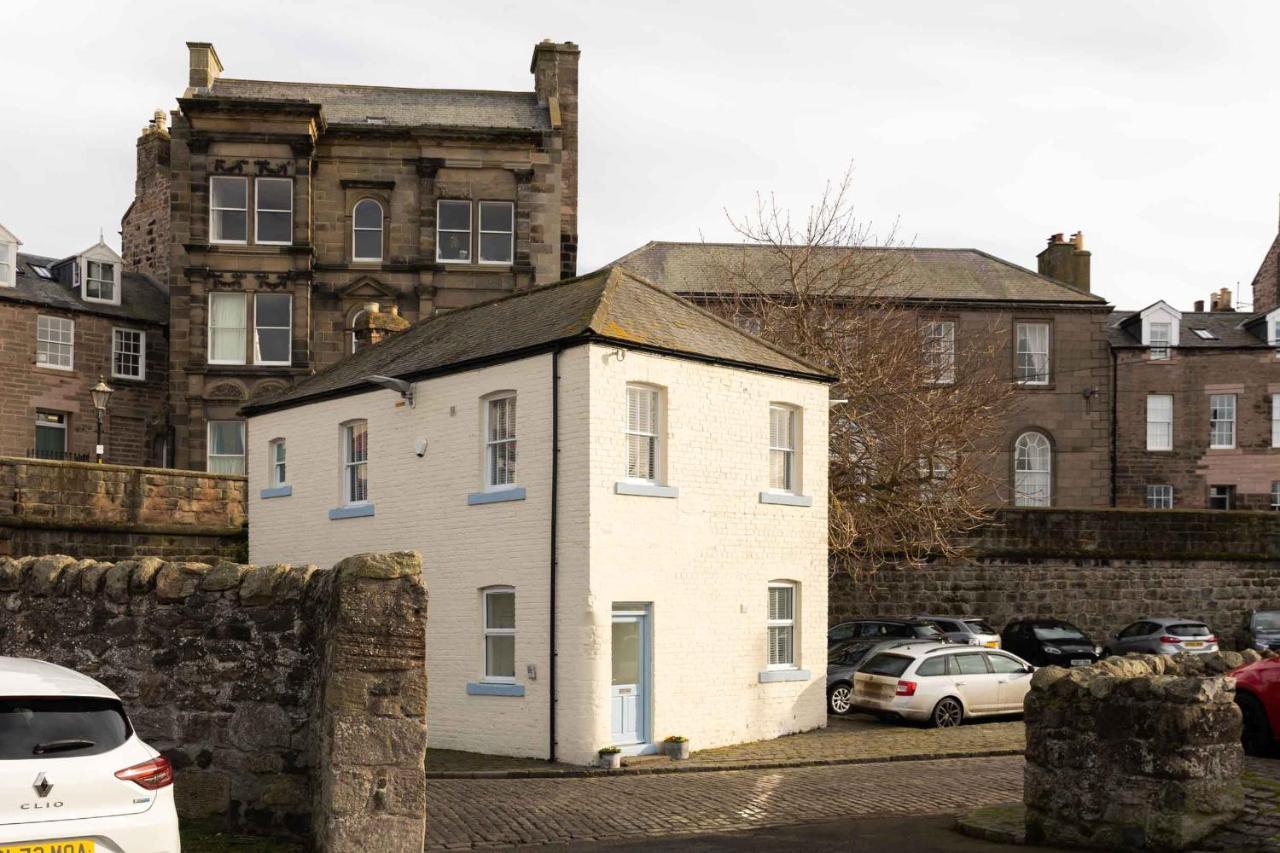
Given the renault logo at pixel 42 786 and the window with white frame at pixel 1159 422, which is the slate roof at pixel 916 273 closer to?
the window with white frame at pixel 1159 422

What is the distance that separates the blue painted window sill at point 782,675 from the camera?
21509 mm

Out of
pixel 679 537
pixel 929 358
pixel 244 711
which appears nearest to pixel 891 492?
pixel 929 358

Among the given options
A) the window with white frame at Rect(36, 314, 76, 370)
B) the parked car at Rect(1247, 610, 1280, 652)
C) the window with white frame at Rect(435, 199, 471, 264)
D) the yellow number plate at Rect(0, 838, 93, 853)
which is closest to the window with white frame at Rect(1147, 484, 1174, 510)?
the parked car at Rect(1247, 610, 1280, 652)

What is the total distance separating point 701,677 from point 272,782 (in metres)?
10.7

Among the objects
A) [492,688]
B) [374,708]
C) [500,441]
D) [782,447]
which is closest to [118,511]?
[500,441]

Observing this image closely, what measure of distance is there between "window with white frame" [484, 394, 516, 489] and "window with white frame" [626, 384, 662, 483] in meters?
1.79

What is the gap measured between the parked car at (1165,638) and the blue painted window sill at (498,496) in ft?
55.1

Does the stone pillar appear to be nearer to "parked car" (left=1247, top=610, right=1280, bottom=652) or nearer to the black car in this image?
the black car

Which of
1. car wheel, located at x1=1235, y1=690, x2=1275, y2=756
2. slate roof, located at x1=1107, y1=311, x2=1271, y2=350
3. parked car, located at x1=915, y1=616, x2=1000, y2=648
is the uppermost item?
slate roof, located at x1=1107, y1=311, x2=1271, y2=350

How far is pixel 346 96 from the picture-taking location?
42.9 metres

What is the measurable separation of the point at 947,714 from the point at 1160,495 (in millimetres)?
26321

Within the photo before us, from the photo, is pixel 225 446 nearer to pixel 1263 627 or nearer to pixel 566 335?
pixel 566 335

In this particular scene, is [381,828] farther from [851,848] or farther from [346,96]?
[346,96]

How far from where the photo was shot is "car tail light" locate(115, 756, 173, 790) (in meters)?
7.44
